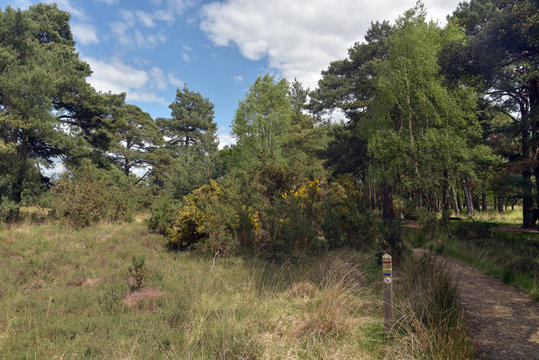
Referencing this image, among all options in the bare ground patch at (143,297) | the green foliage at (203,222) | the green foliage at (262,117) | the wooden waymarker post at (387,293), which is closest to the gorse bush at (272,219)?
the green foliage at (203,222)

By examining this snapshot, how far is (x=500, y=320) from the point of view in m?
4.20

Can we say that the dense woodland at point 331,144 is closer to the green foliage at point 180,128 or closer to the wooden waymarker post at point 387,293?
the wooden waymarker post at point 387,293

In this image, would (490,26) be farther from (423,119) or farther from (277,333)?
(277,333)

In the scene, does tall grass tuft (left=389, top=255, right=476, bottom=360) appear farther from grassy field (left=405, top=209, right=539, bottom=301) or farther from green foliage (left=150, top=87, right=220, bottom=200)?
green foliage (left=150, top=87, right=220, bottom=200)

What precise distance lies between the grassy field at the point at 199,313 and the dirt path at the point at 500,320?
49 centimetres

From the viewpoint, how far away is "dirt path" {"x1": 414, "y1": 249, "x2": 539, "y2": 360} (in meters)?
3.40

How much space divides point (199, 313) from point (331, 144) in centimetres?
2154

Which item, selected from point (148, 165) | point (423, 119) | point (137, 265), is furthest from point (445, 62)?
point (148, 165)

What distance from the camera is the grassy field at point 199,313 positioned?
321 centimetres

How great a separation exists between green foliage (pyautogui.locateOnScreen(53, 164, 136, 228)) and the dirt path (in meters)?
14.9

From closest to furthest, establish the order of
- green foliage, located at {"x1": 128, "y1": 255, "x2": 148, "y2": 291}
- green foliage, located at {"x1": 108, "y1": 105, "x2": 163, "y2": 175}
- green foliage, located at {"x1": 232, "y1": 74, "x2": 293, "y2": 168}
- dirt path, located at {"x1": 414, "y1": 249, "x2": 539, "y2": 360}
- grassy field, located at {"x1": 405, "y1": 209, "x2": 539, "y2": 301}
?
dirt path, located at {"x1": 414, "y1": 249, "x2": 539, "y2": 360}, green foliage, located at {"x1": 128, "y1": 255, "x2": 148, "y2": 291}, grassy field, located at {"x1": 405, "y1": 209, "x2": 539, "y2": 301}, green foliage, located at {"x1": 232, "y1": 74, "x2": 293, "y2": 168}, green foliage, located at {"x1": 108, "y1": 105, "x2": 163, "y2": 175}

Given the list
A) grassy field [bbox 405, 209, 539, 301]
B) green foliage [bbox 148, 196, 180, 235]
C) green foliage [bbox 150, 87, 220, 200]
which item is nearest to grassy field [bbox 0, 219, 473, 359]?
grassy field [bbox 405, 209, 539, 301]

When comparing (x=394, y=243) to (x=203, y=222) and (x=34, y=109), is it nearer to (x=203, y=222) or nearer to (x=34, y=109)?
(x=203, y=222)

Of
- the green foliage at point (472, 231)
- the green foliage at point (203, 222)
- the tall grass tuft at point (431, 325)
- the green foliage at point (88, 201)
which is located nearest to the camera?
the tall grass tuft at point (431, 325)
